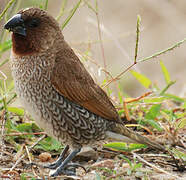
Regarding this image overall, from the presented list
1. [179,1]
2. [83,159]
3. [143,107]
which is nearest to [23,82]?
[83,159]

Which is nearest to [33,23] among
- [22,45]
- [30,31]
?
[30,31]

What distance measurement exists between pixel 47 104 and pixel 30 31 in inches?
22.9

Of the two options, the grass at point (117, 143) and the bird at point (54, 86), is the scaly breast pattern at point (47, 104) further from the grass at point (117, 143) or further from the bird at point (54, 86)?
the grass at point (117, 143)

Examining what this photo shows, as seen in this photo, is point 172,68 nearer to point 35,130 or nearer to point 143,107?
point 143,107

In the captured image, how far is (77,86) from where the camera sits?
12.9ft

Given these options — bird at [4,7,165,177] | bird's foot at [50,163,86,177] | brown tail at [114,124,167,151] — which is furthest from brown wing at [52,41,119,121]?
bird's foot at [50,163,86,177]

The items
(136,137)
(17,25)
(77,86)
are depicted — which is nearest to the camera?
(17,25)

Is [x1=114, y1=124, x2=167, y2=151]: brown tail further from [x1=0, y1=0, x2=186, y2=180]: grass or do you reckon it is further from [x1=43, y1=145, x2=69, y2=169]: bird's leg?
[x1=43, y1=145, x2=69, y2=169]: bird's leg

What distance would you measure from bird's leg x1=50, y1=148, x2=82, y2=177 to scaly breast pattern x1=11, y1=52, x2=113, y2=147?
0.09 meters

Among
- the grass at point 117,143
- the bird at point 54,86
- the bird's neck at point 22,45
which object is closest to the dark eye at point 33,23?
the bird at point 54,86

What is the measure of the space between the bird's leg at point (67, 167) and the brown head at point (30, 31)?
87cm

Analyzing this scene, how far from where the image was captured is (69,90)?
385 centimetres

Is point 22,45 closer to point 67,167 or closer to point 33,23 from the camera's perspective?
point 33,23

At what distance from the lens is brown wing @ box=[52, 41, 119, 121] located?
3818 millimetres
